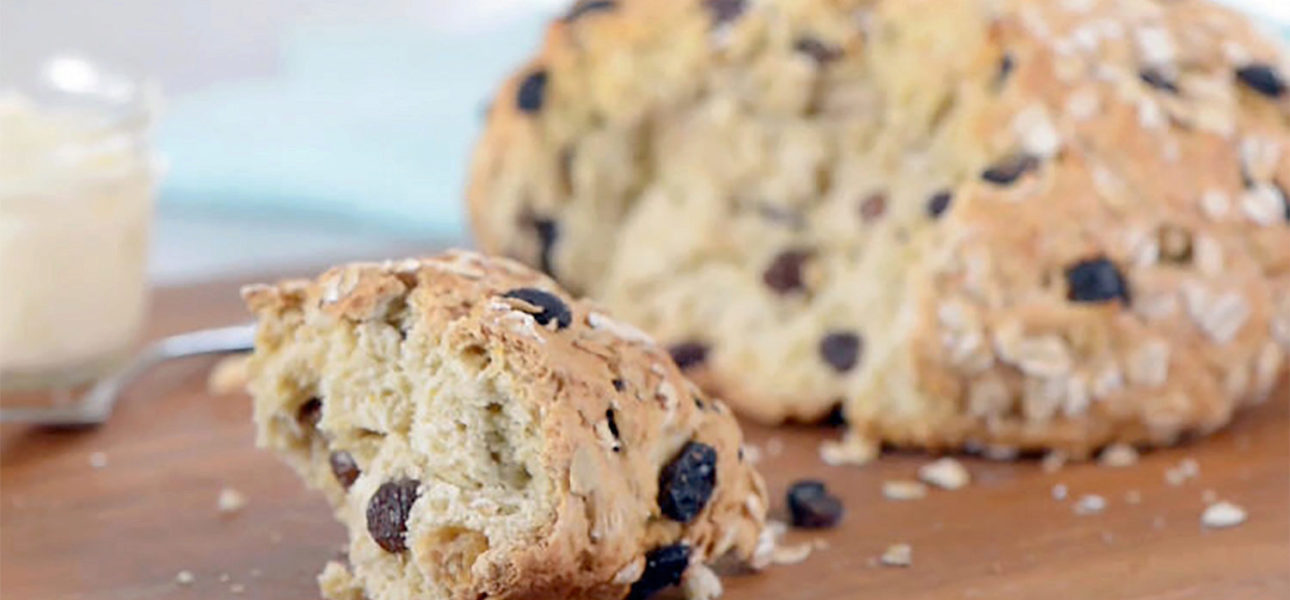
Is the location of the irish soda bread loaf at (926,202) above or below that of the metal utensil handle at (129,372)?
above

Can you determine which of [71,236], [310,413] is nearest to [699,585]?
[310,413]

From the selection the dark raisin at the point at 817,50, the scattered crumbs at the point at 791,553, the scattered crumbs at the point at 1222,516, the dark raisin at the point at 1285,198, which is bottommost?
the scattered crumbs at the point at 791,553

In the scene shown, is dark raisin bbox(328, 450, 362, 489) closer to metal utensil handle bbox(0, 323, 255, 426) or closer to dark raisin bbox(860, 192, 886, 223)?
metal utensil handle bbox(0, 323, 255, 426)

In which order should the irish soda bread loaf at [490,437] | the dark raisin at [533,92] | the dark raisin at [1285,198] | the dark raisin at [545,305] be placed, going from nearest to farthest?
the irish soda bread loaf at [490,437]
the dark raisin at [545,305]
the dark raisin at [1285,198]
the dark raisin at [533,92]

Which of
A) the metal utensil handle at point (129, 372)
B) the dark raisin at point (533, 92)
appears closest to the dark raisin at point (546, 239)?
the dark raisin at point (533, 92)

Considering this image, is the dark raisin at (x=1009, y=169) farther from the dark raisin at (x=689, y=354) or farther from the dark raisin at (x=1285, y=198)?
the dark raisin at (x=689, y=354)

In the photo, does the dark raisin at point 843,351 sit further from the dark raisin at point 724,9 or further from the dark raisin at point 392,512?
the dark raisin at point 392,512

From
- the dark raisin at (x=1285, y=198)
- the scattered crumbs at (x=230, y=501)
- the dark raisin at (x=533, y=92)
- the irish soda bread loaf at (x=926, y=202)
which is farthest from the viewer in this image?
the dark raisin at (x=533, y=92)

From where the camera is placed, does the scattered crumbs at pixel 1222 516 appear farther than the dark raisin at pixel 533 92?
No

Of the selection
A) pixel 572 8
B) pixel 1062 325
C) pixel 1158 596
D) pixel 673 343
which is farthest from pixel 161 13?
pixel 1158 596
